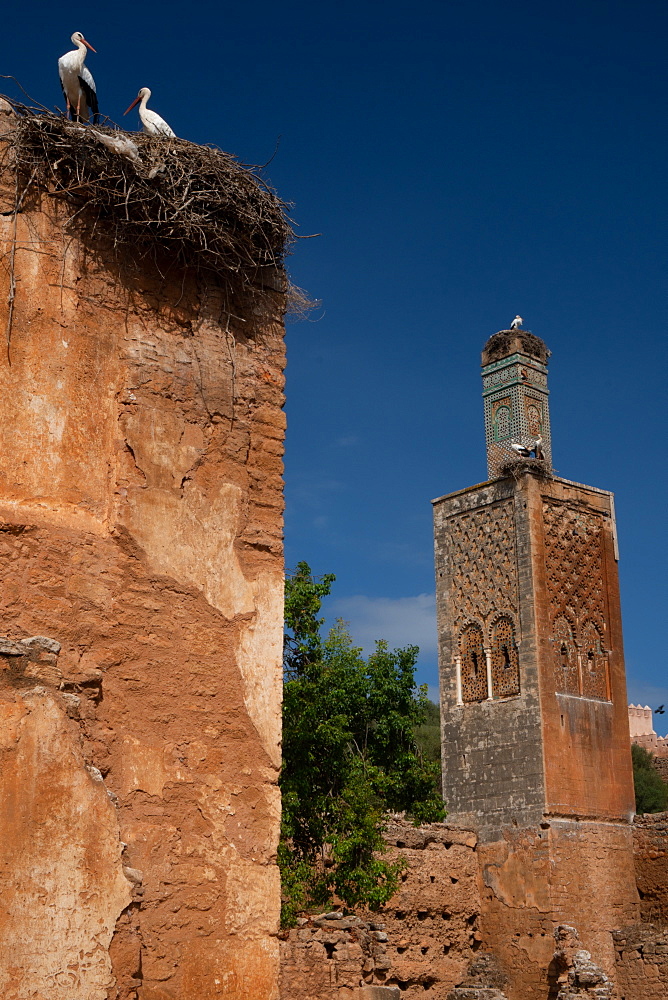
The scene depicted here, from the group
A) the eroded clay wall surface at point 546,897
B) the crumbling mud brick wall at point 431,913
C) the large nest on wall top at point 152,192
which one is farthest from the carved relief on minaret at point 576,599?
the large nest on wall top at point 152,192

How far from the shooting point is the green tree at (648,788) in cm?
2592

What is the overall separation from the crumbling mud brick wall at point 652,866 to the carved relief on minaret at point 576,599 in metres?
1.78

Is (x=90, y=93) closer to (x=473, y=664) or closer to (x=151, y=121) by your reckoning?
(x=151, y=121)

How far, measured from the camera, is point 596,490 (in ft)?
52.5

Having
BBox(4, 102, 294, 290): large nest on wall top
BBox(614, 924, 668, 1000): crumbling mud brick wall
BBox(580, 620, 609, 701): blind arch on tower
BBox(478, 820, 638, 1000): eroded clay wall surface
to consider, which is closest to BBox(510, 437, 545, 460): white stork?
BBox(580, 620, 609, 701): blind arch on tower

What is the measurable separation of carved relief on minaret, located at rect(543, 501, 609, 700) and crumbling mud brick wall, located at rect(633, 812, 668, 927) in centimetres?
178

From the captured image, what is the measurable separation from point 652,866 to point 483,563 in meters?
4.56

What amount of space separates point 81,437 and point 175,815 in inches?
48.0

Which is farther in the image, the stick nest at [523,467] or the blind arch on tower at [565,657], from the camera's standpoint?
the stick nest at [523,467]

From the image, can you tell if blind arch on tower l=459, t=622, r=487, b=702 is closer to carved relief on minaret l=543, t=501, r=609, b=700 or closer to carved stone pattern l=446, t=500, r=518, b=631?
carved stone pattern l=446, t=500, r=518, b=631

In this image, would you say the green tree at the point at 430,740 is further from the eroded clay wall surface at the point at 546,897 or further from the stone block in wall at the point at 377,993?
the stone block in wall at the point at 377,993

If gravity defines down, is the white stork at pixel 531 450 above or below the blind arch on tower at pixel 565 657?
above

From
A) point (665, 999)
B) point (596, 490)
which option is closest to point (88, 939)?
point (665, 999)

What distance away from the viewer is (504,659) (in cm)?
1473
